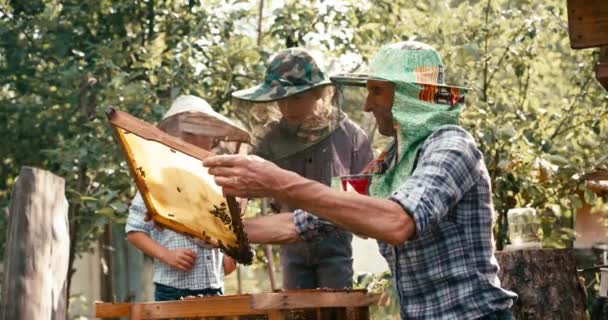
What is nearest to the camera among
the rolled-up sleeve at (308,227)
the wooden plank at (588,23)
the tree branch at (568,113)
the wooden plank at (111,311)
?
the wooden plank at (111,311)

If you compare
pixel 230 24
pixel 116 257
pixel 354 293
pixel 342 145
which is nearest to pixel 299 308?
pixel 354 293

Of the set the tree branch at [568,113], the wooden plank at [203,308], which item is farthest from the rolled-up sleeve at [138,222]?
the tree branch at [568,113]

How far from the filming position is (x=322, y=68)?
281 inches

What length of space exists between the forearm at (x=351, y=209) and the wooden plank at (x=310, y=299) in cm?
34

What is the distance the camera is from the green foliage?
9.20 metres

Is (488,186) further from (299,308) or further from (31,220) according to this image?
(31,220)

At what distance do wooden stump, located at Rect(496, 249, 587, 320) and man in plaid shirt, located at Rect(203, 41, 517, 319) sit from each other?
2.61 meters

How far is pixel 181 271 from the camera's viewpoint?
6.85 meters

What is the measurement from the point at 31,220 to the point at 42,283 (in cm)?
39

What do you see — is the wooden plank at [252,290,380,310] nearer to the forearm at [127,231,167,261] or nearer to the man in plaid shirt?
the man in plaid shirt

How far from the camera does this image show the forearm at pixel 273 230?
492cm

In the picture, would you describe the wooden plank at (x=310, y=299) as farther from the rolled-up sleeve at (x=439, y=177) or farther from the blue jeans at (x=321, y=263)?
the blue jeans at (x=321, y=263)

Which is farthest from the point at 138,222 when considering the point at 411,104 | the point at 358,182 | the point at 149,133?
the point at 411,104

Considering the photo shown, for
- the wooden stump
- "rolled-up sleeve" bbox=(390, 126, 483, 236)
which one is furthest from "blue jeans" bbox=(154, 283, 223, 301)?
"rolled-up sleeve" bbox=(390, 126, 483, 236)
